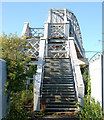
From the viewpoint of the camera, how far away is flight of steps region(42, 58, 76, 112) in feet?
26.7

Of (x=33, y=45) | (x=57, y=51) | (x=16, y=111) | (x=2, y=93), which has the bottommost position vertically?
(x=16, y=111)

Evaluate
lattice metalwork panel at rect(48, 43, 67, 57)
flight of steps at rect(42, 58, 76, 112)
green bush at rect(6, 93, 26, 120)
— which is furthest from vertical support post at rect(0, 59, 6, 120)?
lattice metalwork panel at rect(48, 43, 67, 57)

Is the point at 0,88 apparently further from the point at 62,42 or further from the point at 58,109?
the point at 62,42

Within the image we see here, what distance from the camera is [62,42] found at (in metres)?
14.0

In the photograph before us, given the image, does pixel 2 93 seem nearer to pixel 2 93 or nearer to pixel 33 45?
pixel 2 93

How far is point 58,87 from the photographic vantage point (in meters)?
9.23

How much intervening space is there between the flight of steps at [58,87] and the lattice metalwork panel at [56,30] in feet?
11.0

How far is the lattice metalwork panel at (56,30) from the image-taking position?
14.5m

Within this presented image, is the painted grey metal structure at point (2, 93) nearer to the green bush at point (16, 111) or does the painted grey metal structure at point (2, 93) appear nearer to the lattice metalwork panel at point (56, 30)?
the green bush at point (16, 111)

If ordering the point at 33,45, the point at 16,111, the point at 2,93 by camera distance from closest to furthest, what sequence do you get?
1. the point at 2,93
2. the point at 16,111
3. the point at 33,45

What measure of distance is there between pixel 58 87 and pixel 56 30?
6.50 meters

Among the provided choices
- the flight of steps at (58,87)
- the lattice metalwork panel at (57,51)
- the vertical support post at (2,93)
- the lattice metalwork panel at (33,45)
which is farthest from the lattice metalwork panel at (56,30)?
the vertical support post at (2,93)

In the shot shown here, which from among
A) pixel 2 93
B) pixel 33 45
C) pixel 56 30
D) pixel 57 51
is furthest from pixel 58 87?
pixel 56 30

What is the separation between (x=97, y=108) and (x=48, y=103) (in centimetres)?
314
